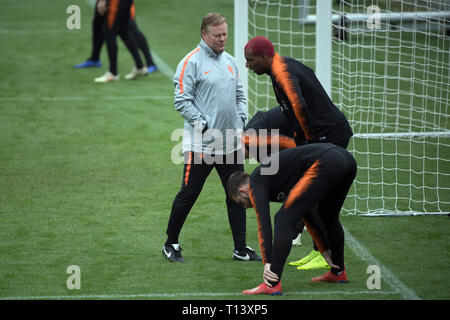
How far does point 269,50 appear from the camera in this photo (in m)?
5.04

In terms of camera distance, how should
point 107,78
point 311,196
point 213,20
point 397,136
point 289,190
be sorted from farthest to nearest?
point 107,78
point 397,136
point 213,20
point 289,190
point 311,196

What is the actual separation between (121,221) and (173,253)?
119 cm

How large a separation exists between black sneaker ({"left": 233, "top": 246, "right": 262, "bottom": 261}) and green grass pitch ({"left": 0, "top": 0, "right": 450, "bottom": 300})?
0.27 ft

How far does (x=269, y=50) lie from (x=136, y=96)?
281 inches

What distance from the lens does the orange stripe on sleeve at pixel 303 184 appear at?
4.61 m

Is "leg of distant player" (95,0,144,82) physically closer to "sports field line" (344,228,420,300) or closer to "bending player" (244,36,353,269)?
"sports field line" (344,228,420,300)

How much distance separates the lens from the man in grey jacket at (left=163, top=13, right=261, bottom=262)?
544 cm

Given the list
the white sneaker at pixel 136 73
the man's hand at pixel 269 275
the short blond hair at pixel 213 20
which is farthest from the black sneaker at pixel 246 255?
the white sneaker at pixel 136 73

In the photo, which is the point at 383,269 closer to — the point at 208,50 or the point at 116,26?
the point at 208,50

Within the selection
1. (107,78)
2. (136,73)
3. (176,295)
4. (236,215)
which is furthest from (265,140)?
(136,73)

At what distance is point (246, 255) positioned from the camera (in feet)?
18.9

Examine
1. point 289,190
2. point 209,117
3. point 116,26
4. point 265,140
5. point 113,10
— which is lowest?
point 289,190

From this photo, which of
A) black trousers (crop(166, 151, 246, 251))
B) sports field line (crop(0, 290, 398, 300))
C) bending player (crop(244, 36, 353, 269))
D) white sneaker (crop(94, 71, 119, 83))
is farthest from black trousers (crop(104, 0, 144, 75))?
sports field line (crop(0, 290, 398, 300))

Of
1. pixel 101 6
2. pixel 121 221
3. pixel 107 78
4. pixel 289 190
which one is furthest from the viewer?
pixel 107 78
